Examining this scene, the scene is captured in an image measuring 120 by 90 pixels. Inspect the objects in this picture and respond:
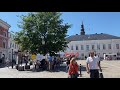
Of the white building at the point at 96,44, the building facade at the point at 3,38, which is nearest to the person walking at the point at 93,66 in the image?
the building facade at the point at 3,38

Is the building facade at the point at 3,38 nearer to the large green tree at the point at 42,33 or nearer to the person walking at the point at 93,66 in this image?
the large green tree at the point at 42,33

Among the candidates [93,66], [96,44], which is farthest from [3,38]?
[93,66]

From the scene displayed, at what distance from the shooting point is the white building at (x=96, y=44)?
8794 centimetres

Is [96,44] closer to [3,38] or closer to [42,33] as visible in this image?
[3,38]

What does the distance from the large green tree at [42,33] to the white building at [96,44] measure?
59.4 metres

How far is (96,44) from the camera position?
90750 millimetres

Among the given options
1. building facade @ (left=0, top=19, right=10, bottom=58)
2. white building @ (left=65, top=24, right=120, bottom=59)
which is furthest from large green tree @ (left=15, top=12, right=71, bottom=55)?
white building @ (left=65, top=24, right=120, bottom=59)

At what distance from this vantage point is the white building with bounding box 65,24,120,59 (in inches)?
3462

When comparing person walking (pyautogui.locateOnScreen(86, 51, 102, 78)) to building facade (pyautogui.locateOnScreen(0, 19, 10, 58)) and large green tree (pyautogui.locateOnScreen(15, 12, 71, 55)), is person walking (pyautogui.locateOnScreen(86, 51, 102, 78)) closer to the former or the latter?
large green tree (pyautogui.locateOnScreen(15, 12, 71, 55))

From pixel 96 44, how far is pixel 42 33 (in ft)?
216

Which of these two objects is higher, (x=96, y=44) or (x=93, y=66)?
(x=96, y=44)
